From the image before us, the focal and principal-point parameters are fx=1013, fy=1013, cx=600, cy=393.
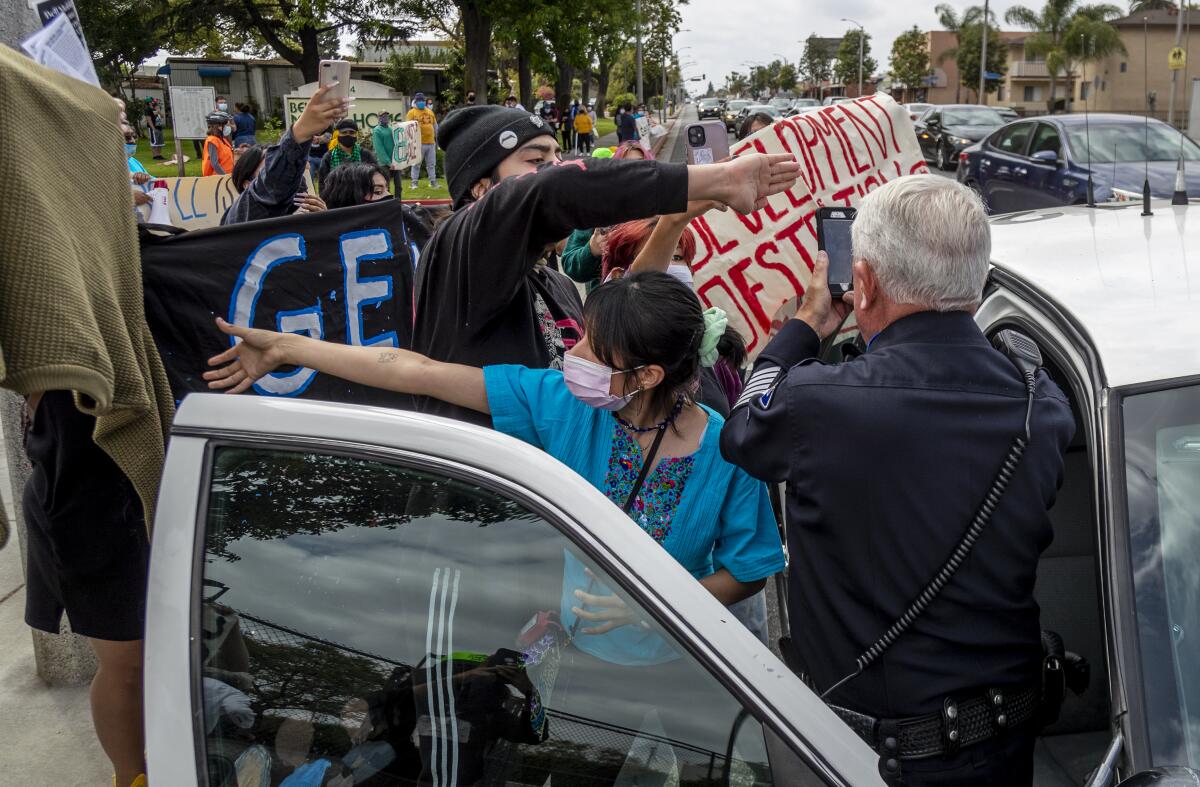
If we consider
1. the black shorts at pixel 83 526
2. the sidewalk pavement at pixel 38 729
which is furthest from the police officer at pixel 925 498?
the sidewalk pavement at pixel 38 729

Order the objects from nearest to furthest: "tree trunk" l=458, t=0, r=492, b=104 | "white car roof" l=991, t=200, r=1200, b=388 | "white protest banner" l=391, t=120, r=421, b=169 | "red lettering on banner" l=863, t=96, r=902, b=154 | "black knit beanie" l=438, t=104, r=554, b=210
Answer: "white car roof" l=991, t=200, r=1200, b=388
"black knit beanie" l=438, t=104, r=554, b=210
"red lettering on banner" l=863, t=96, r=902, b=154
"white protest banner" l=391, t=120, r=421, b=169
"tree trunk" l=458, t=0, r=492, b=104

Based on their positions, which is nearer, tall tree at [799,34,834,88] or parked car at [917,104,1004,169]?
parked car at [917,104,1004,169]

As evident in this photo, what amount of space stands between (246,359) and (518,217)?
2.20 ft

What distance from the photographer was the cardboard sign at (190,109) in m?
15.7

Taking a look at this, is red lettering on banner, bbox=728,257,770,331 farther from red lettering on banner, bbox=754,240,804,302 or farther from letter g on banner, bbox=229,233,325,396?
letter g on banner, bbox=229,233,325,396

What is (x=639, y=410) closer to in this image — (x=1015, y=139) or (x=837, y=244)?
(x=837, y=244)

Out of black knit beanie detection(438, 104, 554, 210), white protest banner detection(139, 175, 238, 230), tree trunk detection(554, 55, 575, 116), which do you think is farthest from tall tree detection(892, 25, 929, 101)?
black knit beanie detection(438, 104, 554, 210)

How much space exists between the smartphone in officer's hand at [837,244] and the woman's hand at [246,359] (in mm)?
1180

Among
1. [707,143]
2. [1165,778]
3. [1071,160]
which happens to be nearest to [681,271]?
[707,143]

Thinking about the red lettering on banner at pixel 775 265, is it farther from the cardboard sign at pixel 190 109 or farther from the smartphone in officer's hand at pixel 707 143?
the cardboard sign at pixel 190 109

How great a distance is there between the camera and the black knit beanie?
9.11 ft

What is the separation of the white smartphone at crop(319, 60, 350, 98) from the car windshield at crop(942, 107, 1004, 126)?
23.0 metres

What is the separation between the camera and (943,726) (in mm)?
1615

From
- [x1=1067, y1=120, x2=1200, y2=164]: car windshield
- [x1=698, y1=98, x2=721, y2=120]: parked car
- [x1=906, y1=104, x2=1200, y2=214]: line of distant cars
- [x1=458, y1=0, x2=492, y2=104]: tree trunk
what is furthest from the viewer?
[x1=698, y1=98, x2=721, y2=120]: parked car
